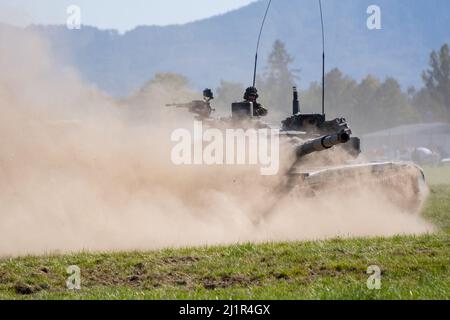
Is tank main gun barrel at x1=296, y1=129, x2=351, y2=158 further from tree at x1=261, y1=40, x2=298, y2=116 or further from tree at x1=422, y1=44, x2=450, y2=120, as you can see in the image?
tree at x1=422, y1=44, x2=450, y2=120

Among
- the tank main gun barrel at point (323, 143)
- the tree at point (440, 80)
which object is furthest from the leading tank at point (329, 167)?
the tree at point (440, 80)

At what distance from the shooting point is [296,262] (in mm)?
13812

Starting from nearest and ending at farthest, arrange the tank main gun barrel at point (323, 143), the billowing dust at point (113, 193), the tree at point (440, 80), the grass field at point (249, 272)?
the grass field at point (249, 272) → the billowing dust at point (113, 193) → the tank main gun barrel at point (323, 143) → the tree at point (440, 80)

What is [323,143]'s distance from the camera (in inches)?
806

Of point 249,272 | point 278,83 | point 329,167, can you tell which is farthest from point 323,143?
point 278,83

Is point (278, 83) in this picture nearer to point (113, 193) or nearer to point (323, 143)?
point (323, 143)

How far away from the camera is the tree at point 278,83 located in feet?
397

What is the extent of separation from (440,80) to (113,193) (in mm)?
114816

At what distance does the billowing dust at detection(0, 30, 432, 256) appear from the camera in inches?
684

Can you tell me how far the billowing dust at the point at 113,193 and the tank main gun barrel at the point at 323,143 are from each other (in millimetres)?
989

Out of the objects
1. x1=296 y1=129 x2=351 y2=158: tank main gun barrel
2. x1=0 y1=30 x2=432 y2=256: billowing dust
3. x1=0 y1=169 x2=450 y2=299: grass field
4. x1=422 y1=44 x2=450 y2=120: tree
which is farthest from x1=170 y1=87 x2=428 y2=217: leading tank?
x1=422 y1=44 x2=450 y2=120: tree

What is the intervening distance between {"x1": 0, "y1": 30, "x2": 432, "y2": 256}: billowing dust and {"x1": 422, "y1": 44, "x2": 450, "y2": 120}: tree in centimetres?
10775

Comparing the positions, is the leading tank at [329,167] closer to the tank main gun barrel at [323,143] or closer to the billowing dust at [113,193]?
the tank main gun barrel at [323,143]

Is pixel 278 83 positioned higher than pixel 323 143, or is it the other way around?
pixel 278 83
